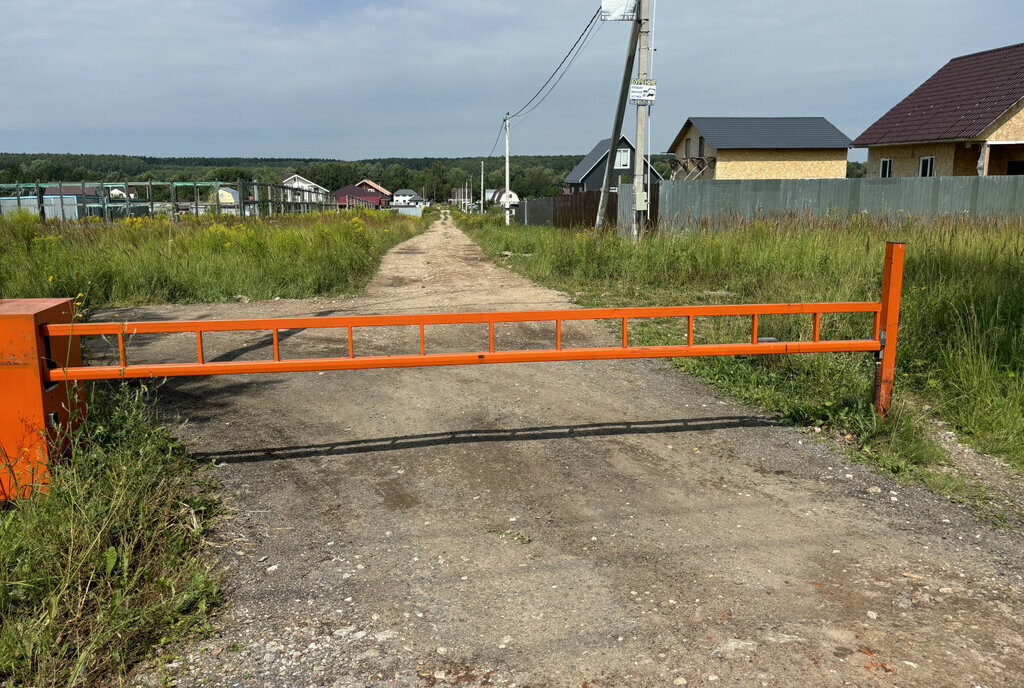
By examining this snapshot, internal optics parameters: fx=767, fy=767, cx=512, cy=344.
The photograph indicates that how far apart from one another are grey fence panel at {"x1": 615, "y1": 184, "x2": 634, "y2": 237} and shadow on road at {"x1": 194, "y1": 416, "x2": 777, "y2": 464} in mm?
12835

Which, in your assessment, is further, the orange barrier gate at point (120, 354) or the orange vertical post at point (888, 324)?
the orange vertical post at point (888, 324)

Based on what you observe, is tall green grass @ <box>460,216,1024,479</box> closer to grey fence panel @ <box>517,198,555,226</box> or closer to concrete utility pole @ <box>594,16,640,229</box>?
concrete utility pole @ <box>594,16,640,229</box>

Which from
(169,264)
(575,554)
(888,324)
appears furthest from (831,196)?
(575,554)

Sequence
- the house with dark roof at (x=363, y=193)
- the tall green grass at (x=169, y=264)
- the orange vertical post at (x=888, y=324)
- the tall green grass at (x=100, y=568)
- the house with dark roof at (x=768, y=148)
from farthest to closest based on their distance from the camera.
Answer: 1. the house with dark roof at (x=363, y=193)
2. the house with dark roof at (x=768, y=148)
3. the tall green grass at (x=169, y=264)
4. the orange vertical post at (x=888, y=324)
5. the tall green grass at (x=100, y=568)

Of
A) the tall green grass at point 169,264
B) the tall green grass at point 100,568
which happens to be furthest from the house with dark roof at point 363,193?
the tall green grass at point 100,568

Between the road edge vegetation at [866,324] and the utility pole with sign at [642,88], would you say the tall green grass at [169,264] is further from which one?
the utility pole with sign at [642,88]

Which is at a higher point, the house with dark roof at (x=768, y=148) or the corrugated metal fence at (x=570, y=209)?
the house with dark roof at (x=768, y=148)

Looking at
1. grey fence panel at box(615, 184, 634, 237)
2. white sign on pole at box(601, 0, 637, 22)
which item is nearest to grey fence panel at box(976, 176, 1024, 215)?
grey fence panel at box(615, 184, 634, 237)

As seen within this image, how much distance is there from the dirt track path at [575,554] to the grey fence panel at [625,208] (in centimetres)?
1246

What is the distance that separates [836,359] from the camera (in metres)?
6.79

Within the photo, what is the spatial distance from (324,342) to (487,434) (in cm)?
402

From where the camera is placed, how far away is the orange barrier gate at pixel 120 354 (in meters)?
4.05

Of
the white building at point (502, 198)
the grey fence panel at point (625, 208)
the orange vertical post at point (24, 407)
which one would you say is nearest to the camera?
the orange vertical post at point (24, 407)

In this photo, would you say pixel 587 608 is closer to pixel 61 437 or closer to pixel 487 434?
pixel 487 434
